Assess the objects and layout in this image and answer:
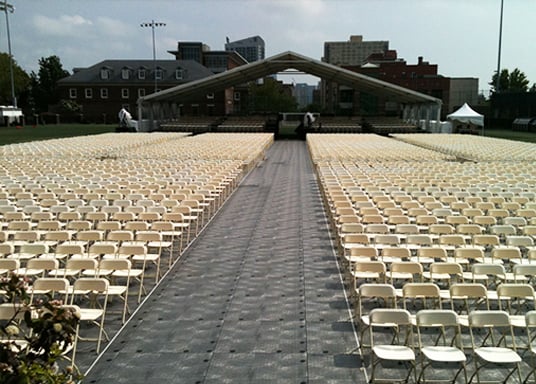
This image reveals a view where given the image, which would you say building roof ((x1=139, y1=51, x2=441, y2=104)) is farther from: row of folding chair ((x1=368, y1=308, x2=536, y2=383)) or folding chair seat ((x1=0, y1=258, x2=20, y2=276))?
row of folding chair ((x1=368, y1=308, x2=536, y2=383))

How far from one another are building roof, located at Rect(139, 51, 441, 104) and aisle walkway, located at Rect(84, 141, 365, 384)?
116 ft

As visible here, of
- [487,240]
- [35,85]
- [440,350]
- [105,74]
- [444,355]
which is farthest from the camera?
[35,85]

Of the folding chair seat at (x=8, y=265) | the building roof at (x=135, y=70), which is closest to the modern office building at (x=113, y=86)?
the building roof at (x=135, y=70)

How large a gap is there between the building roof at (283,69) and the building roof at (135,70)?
29097 millimetres

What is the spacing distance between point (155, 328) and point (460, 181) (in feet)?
38.3

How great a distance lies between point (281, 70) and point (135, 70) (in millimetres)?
39391

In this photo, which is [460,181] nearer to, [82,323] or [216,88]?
[82,323]

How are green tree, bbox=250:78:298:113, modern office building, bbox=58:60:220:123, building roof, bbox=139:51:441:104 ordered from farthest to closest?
green tree, bbox=250:78:298:113
modern office building, bbox=58:60:220:123
building roof, bbox=139:51:441:104

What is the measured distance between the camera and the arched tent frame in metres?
45.3

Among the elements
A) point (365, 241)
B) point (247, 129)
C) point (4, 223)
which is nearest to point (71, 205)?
point (4, 223)

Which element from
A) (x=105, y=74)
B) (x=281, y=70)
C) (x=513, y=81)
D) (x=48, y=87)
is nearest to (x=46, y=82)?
(x=48, y=87)

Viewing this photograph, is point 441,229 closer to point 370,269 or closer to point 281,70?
point 370,269

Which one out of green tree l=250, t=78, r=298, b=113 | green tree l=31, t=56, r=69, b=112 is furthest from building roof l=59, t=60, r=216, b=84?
green tree l=31, t=56, r=69, b=112

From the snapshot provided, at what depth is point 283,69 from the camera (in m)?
49.2
